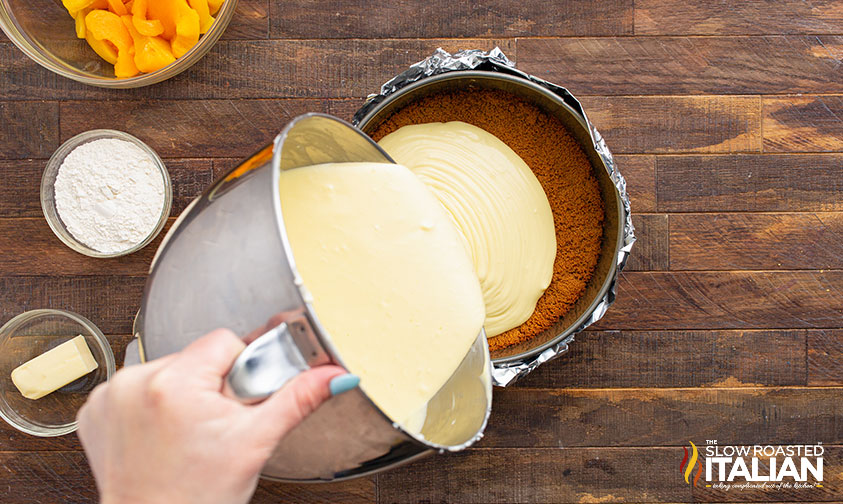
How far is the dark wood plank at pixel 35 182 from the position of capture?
891 mm

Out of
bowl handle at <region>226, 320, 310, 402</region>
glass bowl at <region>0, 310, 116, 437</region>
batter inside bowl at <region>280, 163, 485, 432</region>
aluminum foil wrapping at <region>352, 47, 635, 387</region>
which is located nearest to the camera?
bowl handle at <region>226, 320, 310, 402</region>

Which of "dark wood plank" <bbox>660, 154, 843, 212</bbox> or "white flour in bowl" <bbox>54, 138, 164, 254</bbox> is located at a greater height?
"white flour in bowl" <bbox>54, 138, 164, 254</bbox>

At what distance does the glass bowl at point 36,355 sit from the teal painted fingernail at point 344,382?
0.62m

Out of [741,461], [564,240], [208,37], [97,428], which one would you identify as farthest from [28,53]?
[741,461]

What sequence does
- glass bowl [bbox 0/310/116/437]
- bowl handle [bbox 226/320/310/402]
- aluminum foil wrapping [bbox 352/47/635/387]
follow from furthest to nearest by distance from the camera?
glass bowl [bbox 0/310/116/437]
aluminum foil wrapping [bbox 352/47/635/387]
bowl handle [bbox 226/320/310/402]

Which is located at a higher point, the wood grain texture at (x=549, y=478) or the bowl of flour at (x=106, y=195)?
the bowl of flour at (x=106, y=195)

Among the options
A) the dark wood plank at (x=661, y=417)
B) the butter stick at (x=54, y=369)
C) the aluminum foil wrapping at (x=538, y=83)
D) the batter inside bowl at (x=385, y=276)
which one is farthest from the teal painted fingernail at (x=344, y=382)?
the butter stick at (x=54, y=369)

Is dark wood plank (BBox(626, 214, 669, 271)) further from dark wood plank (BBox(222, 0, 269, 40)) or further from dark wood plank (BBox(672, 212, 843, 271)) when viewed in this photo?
dark wood plank (BBox(222, 0, 269, 40))

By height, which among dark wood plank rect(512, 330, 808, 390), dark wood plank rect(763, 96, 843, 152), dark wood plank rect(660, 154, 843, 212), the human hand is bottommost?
dark wood plank rect(512, 330, 808, 390)

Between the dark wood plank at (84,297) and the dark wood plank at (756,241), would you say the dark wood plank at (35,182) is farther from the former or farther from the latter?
the dark wood plank at (756,241)

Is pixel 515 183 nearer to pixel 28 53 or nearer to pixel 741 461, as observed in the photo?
pixel 741 461

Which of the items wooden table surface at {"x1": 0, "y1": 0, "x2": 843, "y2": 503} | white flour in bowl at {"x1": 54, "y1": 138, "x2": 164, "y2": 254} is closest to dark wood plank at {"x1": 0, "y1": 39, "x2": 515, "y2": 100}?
wooden table surface at {"x1": 0, "y1": 0, "x2": 843, "y2": 503}

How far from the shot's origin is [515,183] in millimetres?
806

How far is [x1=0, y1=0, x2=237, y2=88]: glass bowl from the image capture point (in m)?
0.86
